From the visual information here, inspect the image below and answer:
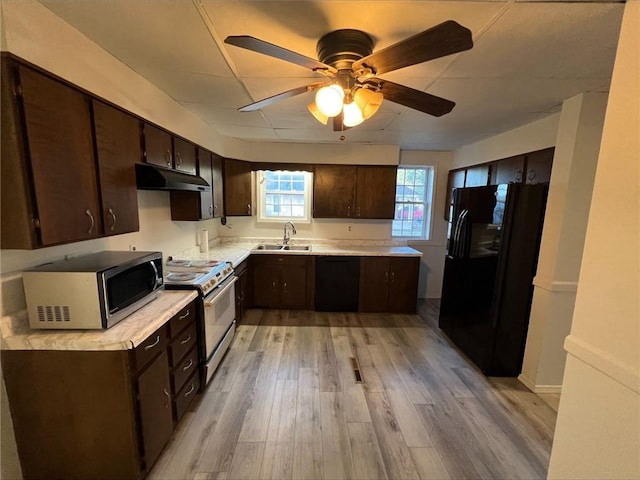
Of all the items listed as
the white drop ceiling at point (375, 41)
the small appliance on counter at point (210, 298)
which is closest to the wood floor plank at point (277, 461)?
the small appliance on counter at point (210, 298)

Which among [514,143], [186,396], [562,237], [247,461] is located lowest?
[247,461]

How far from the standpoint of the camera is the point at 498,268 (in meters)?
2.49

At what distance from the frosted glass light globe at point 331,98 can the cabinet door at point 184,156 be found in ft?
5.38

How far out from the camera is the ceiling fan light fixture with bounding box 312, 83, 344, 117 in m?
1.30

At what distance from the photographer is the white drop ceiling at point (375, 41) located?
47.3 inches

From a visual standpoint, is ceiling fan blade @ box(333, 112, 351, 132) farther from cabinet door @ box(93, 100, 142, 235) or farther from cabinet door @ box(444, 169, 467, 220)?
cabinet door @ box(444, 169, 467, 220)

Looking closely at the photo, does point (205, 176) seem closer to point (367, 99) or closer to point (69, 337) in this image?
point (69, 337)

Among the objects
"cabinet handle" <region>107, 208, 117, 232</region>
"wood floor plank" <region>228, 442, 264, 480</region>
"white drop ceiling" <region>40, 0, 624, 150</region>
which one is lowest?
"wood floor plank" <region>228, 442, 264, 480</region>

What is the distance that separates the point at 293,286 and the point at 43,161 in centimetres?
299

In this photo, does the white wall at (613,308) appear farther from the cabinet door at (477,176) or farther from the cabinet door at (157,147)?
the cabinet door at (157,147)

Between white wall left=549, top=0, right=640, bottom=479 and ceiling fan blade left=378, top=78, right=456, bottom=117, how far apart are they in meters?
0.64

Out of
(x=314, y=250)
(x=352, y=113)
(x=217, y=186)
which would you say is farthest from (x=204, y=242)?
(x=352, y=113)

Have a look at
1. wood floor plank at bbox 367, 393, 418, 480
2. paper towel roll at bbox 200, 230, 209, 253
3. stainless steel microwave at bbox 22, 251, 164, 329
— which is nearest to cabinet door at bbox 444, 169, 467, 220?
wood floor plank at bbox 367, 393, 418, 480

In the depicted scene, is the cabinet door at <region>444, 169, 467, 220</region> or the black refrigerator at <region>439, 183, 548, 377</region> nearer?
the black refrigerator at <region>439, 183, 548, 377</region>
